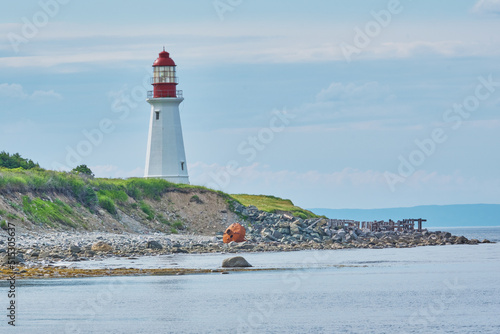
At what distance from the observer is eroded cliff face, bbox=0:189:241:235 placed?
48594 mm

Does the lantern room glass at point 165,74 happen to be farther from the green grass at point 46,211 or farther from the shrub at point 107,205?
the green grass at point 46,211

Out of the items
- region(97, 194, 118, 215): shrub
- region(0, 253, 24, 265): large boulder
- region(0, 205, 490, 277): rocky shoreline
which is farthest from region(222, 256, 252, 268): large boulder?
region(97, 194, 118, 215): shrub

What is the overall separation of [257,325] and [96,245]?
21.6 m

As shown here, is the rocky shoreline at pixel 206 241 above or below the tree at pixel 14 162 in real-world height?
below

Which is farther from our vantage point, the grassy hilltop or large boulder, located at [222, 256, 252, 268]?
the grassy hilltop

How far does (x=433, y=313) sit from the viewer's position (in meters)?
25.6

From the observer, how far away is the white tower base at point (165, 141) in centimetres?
6544

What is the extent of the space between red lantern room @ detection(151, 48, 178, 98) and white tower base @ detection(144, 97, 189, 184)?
62 centimetres

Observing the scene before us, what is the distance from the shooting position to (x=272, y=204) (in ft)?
274

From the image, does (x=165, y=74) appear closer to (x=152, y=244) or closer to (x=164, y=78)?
(x=164, y=78)

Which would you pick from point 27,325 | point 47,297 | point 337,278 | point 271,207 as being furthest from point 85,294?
point 271,207

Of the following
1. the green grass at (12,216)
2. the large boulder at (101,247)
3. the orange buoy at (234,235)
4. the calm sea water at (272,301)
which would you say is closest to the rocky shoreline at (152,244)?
the large boulder at (101,247)

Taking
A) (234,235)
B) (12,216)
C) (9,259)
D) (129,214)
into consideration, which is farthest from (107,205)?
(9,259)

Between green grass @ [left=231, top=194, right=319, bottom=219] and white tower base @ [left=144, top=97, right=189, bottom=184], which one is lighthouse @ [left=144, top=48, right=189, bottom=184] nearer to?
white tower base @ [left=144, top=97, right=189, bottom=184]
